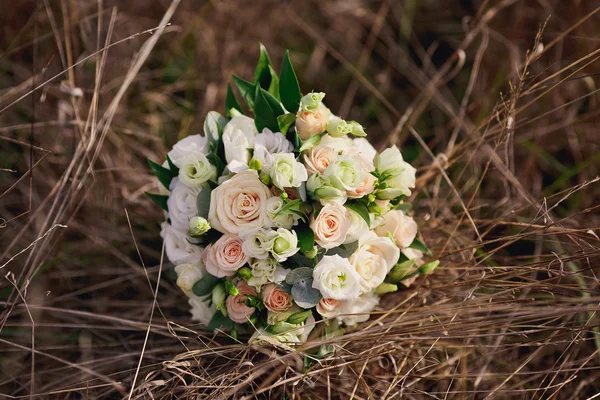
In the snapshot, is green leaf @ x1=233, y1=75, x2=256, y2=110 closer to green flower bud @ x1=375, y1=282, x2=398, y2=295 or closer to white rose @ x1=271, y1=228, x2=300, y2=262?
white rose @ x1=271, y1=228, x2=300, y2=262

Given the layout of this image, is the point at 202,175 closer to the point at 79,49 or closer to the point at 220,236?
the point at 220,236

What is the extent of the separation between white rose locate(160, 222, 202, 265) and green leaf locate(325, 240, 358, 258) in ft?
0.86

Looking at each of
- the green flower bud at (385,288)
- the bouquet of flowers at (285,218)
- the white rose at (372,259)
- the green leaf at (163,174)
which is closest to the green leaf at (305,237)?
the bouquet of flowers at (285,218)

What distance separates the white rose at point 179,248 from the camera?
1071 millimetres

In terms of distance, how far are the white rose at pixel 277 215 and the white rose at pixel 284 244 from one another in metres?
0.03

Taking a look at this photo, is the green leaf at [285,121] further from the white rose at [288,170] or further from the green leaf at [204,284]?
the green leaf at [204,284]

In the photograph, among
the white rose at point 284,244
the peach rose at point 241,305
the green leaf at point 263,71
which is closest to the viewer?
the white rose at point 284,244

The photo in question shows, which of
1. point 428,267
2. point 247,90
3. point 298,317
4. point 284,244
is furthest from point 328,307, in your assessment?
point 247,90

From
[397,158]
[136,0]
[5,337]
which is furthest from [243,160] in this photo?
[136,0]

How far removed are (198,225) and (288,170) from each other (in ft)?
0.62

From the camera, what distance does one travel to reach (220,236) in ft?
3.43

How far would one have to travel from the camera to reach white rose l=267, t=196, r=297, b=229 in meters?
0.96

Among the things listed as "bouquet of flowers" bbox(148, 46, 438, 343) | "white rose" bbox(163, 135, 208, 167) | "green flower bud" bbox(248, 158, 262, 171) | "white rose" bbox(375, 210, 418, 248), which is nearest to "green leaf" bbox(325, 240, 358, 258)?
"bouquet of flowers" bbox(148, 46, 438, 343)

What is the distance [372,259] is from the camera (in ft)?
3.40
